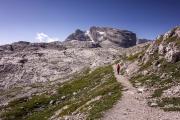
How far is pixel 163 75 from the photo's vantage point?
5275cm

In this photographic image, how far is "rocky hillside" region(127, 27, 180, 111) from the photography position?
1583 inches

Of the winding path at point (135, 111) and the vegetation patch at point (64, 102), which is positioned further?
the vegetation patch at point (64, 102)

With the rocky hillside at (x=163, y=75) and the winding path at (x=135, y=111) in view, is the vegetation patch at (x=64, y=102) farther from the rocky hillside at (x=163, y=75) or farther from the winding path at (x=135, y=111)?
the rocky hillside at (x=163, y=75)

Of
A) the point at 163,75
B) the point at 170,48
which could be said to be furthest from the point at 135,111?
the point at 170,48

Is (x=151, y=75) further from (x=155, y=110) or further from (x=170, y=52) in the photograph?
(x=155, y=110)

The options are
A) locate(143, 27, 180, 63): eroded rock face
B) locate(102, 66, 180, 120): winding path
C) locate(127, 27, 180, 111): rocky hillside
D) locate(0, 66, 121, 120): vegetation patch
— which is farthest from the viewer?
locate(143, 27, 180, 63): eroded rock face

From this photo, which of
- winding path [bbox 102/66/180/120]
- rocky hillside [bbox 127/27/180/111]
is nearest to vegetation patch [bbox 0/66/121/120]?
winding path [bbox 102/66/180/120]

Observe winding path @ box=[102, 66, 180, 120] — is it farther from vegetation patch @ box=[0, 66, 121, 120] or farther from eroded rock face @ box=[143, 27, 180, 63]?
eroded rock face @ box=[143, 27, 180, 63]

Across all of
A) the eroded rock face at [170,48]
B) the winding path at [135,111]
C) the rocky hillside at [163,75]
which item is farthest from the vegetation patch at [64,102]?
the eroded rock face at [170,48]

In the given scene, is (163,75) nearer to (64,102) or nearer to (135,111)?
(135,111)

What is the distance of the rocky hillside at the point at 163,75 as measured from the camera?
40219mm

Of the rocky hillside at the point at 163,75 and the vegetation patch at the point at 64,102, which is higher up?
the rocky hillside at the point at 163,75

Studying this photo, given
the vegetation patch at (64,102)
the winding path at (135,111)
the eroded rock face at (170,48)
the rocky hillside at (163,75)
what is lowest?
the vegetation patch at (64,102)

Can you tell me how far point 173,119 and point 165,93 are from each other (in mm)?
11567
